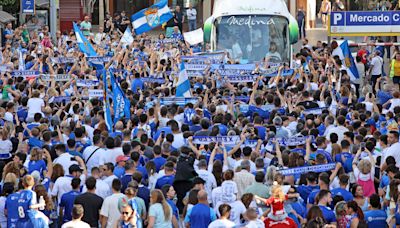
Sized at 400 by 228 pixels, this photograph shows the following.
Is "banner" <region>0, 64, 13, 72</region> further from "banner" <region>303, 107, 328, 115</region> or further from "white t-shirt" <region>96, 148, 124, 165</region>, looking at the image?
"white t-shirt" <region>96, 148, 124, 165</region>

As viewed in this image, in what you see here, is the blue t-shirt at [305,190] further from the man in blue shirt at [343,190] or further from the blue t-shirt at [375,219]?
the blue t-shirt at [375,219]

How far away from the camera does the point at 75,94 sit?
909 inches

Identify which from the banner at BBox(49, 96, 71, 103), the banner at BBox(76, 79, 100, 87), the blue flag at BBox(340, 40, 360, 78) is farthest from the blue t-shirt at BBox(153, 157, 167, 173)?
the blue flag at BBox(340, 40, 360, 78)

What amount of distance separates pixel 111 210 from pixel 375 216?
3178 millimetres

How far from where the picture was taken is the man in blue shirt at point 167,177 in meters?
15.7

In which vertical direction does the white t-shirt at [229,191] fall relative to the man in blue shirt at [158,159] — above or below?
below

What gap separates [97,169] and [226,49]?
53.2 ft

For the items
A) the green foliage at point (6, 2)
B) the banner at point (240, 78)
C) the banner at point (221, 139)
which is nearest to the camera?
the banner at point (221, 139)

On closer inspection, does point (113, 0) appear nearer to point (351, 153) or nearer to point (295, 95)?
point (295, 95)

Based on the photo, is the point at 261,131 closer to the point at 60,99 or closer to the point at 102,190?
the point at 102,190

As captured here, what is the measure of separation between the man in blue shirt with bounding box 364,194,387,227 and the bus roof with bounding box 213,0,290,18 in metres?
17.9

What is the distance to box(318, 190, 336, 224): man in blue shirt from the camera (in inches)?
552

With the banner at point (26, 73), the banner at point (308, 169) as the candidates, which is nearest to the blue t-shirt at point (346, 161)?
the banner at point (308, 169)

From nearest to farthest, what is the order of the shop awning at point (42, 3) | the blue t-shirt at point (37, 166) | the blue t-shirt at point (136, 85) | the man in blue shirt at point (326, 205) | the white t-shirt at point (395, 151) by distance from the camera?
the man in blue shirt at point (326, 205)
the blue t-shirt at point (37, 166)
the white t-shirt at point (395, 151)
the blue t-shirt at point (136, 85)
the shop awning at point (42, 3)
